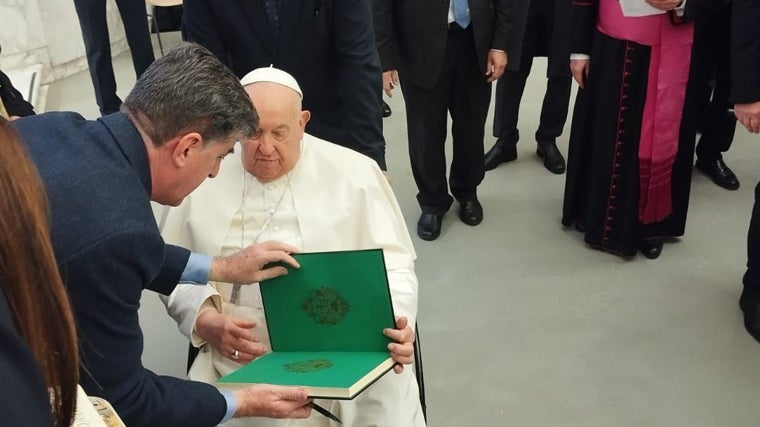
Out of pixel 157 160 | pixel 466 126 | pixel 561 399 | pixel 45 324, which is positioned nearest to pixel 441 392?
pixel 561 399

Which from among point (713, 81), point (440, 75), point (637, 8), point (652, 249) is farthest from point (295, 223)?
point (713, 81)

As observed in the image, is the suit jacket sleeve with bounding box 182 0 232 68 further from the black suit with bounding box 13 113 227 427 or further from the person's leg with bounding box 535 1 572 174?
the person's leg with bounding box 535 1 572 174

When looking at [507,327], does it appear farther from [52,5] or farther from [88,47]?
[52,5]

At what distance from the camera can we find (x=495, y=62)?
3.75 m

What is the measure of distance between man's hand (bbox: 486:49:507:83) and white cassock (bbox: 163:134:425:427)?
4.95 feet

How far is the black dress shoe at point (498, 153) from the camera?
4.78 m

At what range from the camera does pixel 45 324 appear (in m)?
1.07

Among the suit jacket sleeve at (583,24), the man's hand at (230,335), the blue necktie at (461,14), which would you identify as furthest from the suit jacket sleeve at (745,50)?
the man's hand at (230,335)

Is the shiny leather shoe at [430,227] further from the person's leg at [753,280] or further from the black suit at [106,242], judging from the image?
the black suit at [106,242]

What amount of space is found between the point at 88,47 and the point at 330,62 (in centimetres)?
291

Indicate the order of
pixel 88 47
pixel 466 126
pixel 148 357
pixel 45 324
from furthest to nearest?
1. pixel 88 47
2. pixel 466 126
3. pixel 148 357
4. pixel 45 324

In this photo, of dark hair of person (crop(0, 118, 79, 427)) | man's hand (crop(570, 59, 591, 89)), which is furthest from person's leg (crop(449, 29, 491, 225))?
dark hair of person (crop(0, 118, 79, 427))

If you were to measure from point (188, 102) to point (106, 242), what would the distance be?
0.38 m

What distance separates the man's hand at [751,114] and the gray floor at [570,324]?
858mm
